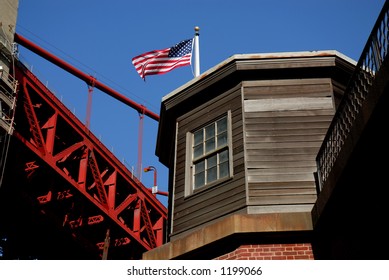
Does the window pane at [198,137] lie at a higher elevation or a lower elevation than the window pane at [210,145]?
higher

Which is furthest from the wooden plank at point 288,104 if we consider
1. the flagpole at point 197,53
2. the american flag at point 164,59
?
the american flag at point 164,59

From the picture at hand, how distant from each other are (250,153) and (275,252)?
6.80 feet

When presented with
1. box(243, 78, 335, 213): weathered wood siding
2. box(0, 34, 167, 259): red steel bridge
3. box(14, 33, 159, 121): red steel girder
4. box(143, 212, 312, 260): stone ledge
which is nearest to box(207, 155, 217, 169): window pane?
box(243, 78, 335, 213): weathered wood siding

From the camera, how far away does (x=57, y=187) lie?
29094mm

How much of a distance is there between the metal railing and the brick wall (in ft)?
3.68

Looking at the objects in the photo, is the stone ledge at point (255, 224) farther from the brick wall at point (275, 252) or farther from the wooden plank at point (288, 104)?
the wooden plank at point (288, 104)

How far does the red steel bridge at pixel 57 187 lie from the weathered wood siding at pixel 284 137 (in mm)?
13552

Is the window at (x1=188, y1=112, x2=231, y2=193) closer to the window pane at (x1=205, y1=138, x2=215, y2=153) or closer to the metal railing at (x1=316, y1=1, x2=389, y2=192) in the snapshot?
the window pane at (x1=205, y1=138, x2=215, y2=153)

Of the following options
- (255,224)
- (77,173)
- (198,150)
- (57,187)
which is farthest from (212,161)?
(77,173)

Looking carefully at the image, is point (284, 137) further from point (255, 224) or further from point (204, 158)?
point (255, 224)

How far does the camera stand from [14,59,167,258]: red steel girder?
26422 millimetres

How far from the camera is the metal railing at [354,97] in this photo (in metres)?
7.82

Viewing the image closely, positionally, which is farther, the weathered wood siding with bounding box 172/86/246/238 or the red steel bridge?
the red steel bridge

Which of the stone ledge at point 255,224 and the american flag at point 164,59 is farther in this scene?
the american flag at point 164,59
